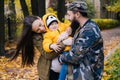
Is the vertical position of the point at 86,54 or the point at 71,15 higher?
the point at 71,15

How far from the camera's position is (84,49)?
375 centimetres

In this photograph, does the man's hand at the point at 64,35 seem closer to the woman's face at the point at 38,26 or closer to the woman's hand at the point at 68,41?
the woman's hand at the point at 68,41

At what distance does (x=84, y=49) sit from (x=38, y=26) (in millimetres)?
847

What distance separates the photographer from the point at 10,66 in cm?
1230

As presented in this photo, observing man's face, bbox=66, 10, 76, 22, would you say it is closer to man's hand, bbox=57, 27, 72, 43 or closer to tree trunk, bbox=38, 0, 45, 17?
man's hand, bbox=57, 27, 72, 43

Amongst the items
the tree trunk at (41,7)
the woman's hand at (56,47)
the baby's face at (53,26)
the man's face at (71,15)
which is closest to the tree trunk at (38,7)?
the tree trunk at (41,7)

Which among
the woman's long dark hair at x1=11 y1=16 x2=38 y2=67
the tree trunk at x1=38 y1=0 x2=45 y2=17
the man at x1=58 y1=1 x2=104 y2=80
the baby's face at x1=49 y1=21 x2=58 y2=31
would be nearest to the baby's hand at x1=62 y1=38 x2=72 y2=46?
the man at x1=58 y1=1 x2=104 y2=80

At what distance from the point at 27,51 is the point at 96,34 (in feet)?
3.63

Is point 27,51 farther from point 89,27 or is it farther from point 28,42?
point 89,27

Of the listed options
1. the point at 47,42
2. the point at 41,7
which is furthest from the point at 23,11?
the point at 47,42

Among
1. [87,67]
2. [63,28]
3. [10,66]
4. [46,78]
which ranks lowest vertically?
[10,66]

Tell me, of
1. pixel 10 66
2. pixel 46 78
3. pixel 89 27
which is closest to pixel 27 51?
pixel 46 78

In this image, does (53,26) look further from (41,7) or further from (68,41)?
(41,7)

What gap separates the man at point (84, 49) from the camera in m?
3.77
